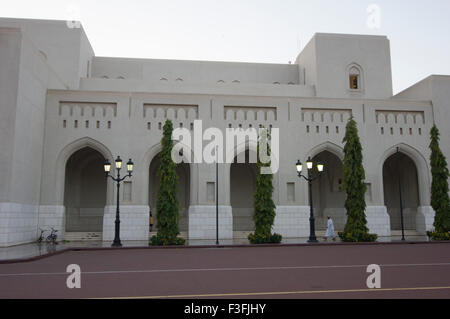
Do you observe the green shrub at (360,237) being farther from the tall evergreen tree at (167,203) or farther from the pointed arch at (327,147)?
the tall evergreen tree at (167,203)

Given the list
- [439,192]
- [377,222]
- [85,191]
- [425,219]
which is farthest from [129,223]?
[425,219]

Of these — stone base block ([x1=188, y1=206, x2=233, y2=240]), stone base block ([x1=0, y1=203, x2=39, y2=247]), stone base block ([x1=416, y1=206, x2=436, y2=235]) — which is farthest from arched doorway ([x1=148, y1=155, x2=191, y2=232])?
stone base block ([x1=416, y1=206, x2=436, y2=235])

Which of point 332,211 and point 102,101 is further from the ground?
point 102,101

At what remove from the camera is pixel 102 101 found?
22.3 metres

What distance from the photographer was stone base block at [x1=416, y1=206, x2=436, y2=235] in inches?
909

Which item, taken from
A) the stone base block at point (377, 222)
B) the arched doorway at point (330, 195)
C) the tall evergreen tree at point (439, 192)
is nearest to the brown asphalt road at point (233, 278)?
the tall evergreen tree at point (439, 192)

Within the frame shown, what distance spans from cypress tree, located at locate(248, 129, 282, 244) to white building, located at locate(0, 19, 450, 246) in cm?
298

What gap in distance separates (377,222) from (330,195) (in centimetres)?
512

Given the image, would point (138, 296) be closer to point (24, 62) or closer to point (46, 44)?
point (24, 62)

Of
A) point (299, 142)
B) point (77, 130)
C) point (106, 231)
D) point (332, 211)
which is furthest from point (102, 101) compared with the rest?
point (332, 211)

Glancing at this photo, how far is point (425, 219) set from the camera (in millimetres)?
23109

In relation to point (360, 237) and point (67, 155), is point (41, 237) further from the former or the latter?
point (360, 237)

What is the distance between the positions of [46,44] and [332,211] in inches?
833
